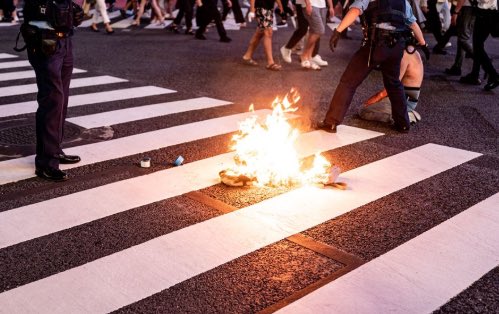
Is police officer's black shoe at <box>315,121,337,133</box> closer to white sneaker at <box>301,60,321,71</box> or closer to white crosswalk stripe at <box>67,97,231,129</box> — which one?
white crosswalk stripe at <box>67,97,231,129</box>

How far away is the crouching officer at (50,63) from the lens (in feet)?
16.7

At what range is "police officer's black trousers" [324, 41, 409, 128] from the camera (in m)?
6.97

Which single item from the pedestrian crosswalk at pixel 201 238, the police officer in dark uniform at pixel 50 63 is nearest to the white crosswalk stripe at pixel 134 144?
the pedestrian crosswalk at pixel 201 238

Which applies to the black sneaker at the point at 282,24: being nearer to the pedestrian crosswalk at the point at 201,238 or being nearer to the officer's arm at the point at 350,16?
the officer's arm at the point at 350,16

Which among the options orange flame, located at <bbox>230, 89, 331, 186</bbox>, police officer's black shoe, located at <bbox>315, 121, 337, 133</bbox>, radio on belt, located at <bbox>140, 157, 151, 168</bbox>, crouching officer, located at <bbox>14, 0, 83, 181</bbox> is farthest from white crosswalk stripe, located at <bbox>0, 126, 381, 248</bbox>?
police officer's black shoe, located at <bbox>315, 121, 337, 133</bbox>

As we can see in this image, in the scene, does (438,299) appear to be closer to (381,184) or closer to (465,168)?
(381,184)

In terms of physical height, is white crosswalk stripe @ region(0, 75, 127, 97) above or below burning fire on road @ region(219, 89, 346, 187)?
below

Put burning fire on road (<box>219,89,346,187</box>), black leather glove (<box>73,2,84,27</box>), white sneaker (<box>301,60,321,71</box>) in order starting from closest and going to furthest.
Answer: black leather glove (<box>73,2,84,27</box>) < burning fire on road (<box>219,89,346,187</box>) < white sneaker (<box>301,60,321,71</box>)

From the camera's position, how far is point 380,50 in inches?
273

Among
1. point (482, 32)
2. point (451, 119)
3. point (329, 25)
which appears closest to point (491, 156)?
point (451, 119)

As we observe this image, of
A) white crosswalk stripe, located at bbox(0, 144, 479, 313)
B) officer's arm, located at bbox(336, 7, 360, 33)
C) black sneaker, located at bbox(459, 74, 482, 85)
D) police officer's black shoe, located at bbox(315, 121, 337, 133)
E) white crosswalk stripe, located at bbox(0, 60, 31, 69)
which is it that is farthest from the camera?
white crosswalk stripe, located at bbox(0, 60, 31, 69)

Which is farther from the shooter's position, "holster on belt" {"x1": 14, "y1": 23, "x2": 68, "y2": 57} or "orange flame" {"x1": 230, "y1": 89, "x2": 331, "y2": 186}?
"orange flame" {"x1": 230, "y1": 89, "x2": 331, "y2": 186}

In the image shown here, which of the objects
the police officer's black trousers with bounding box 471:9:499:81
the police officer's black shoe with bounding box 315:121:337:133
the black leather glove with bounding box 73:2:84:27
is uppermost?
the black leather glove with bounding box 73:2:84:27

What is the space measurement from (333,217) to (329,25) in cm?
1626
